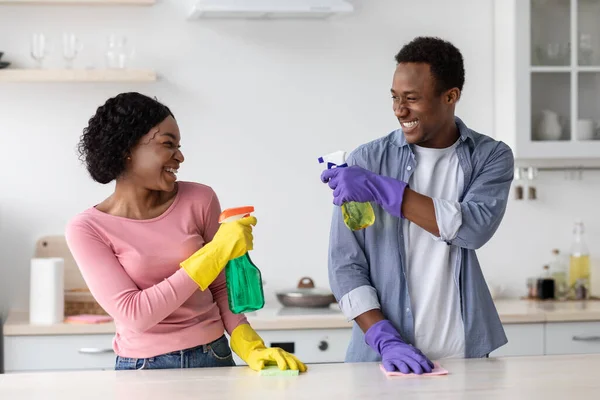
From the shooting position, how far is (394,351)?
2.04 metres

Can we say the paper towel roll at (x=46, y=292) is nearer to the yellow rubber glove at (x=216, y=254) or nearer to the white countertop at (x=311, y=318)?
the white countertop at (x=311, y=318)

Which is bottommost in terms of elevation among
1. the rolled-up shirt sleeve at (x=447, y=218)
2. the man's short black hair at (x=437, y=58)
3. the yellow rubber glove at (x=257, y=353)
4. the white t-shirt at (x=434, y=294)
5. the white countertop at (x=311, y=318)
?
the white countertop at (x=311, y=318)

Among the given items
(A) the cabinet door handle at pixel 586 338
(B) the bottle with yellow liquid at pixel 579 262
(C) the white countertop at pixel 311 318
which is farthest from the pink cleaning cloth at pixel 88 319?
(B) the bottle with yellow liquid at pixel 579 262

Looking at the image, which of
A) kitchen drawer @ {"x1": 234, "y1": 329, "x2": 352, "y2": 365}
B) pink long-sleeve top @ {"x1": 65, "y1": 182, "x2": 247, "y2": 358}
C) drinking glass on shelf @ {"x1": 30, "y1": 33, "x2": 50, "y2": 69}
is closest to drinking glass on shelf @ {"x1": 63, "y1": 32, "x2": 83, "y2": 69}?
drinking glass on shelf @ {"x1": 30, "y1": 33, "x2": 50, "y2": 69}

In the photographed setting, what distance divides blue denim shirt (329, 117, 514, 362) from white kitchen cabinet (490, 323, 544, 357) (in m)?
1.32

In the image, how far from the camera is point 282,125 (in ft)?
12.9

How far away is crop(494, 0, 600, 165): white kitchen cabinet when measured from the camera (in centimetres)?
376

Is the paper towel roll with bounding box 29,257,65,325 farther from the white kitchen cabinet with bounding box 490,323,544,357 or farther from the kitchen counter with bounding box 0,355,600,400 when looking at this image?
the white kitchen cabinet with bounding box 490,323,544,357

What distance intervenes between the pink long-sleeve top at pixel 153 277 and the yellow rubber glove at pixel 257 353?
47 mm

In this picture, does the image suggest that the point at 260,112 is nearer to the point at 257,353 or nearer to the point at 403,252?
the point at 403,252

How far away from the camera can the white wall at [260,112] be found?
3.80m

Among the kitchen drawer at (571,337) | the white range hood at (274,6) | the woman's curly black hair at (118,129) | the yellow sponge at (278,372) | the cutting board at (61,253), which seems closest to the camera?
the yellow sponge at (278,372)

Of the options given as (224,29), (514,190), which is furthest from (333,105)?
(514,190)

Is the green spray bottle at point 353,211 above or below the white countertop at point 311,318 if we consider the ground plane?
above
